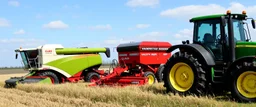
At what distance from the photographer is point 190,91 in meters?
8.31

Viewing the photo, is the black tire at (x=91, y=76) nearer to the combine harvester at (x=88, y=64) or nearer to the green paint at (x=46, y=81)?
the combine harvester at (x=88, y=64)

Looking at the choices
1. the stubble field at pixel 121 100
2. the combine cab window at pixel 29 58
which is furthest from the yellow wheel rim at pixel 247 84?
the combine cab window at pixel 29 58

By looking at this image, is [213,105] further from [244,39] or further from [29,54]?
[29,54]

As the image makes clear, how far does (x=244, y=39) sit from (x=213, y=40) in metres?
0.81

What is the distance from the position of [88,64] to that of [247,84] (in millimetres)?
10715

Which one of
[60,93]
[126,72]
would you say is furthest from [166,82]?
[126,72]

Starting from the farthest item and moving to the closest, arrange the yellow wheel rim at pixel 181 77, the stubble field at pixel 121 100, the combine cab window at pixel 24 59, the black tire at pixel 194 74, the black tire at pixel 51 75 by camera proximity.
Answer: the combine cab window at pixel 24 59 → the black tire at pixel 51 75 → the yellow wheel rim at pixel 181 77 → the black tire at pixel 194 74 → the stubble field at pixel 121 100

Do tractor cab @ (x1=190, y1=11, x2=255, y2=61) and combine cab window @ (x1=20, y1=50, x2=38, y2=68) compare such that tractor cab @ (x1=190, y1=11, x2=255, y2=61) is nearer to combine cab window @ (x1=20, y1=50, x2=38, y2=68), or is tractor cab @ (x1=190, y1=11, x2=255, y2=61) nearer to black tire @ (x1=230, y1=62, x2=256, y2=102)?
black tire @ (x1=230, y1=62, x2=256, y2=102)

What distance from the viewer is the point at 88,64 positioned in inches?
667

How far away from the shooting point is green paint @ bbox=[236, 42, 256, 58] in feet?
25.4

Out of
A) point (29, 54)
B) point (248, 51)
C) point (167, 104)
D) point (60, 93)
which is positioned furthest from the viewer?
point (29, 54)

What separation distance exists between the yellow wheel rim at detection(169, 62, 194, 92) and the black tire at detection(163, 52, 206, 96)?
8 centimetres

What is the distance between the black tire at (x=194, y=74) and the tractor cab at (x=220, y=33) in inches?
21.3

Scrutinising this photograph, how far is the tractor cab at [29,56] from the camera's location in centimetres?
1609
